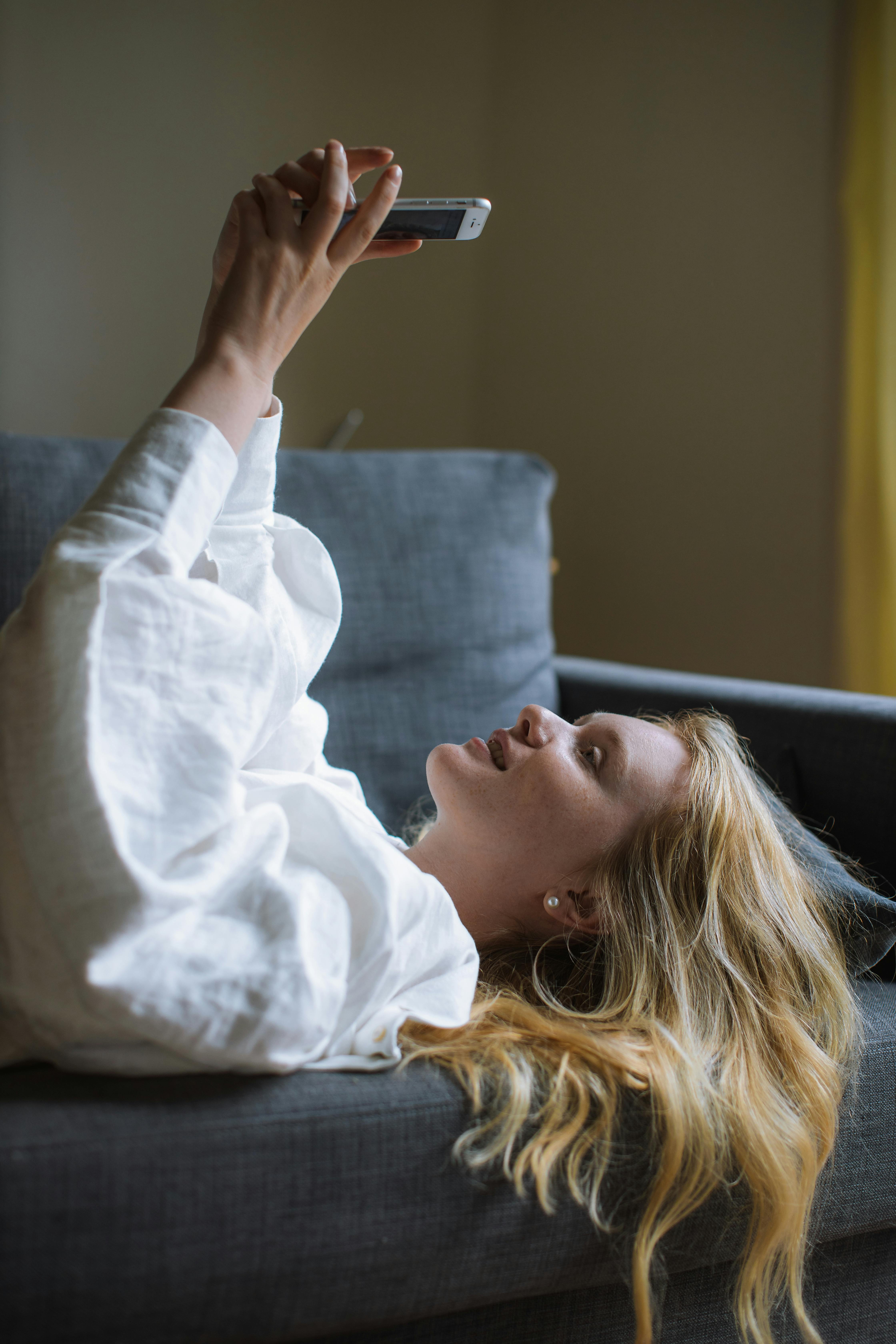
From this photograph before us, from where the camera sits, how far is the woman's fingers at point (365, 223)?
0.76 m

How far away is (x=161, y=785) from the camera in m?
0.68

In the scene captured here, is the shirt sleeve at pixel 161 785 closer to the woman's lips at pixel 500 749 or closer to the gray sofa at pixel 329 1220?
the gray sofa at pixel 329 1220

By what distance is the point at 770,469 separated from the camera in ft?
7.08

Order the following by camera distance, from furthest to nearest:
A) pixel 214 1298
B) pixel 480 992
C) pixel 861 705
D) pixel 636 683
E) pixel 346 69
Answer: pixel 346 69 → pixel 636 683 → pixel 861 705 → pixel 480 992 → pixel 214 1298

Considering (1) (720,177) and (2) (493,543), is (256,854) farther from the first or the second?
(1) (720,177)

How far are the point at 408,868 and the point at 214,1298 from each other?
329mm

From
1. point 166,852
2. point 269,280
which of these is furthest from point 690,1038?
point 269,280

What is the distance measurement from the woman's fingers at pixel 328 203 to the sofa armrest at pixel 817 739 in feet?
2.75

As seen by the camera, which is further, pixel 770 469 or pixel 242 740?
pixel 770 469

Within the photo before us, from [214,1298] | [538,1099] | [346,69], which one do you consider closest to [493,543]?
[538,1099]

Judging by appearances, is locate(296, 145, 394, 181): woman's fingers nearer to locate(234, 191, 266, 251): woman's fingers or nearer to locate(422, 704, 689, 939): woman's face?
locate(234, 191, 266, 251): woman's fingers

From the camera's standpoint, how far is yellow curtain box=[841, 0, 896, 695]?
1871mm

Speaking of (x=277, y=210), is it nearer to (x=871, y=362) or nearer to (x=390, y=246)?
(x=390, y=246)

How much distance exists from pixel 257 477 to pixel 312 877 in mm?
403
